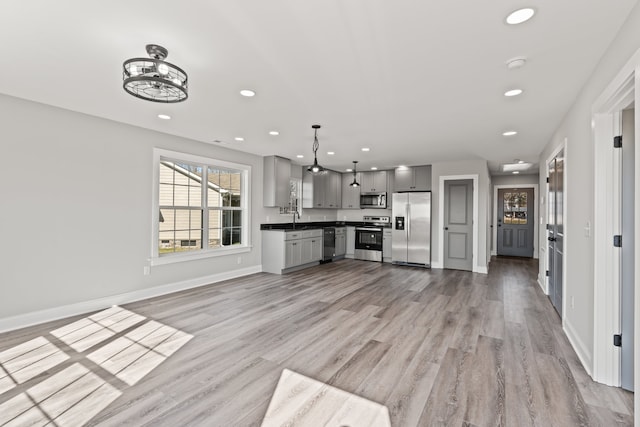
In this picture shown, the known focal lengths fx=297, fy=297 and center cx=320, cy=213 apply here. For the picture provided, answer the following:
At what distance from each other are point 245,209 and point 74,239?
2924 mm

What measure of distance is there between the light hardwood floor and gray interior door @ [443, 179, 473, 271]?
226 centimetres

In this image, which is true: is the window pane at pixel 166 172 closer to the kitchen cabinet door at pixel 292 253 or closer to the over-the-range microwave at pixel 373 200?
the kitchen cabinet door at pixel 292 253

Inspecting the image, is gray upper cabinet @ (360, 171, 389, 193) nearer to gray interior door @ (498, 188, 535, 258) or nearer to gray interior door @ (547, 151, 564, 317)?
gray interior door @ (547, 151, 564, 317)

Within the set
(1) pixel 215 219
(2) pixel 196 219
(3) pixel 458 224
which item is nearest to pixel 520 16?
(2) pixel 196 219

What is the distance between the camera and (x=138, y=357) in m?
2.70

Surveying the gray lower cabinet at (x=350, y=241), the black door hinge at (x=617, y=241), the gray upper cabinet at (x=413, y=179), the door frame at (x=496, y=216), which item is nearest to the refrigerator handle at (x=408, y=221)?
the gray upper cabinet at (x=413, y=179)

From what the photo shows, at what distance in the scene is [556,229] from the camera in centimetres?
400

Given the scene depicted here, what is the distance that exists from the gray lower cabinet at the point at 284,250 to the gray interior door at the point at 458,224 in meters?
3.31

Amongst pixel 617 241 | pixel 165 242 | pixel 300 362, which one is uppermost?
pixel 617 241

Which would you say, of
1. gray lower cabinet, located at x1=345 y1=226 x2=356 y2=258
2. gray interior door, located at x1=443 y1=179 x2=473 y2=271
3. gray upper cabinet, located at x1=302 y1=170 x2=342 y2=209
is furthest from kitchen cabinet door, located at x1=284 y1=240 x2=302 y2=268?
gray interior door, located at x1=443 y1=179 x2=473 y2=271

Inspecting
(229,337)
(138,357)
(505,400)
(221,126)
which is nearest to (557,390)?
(505,400)

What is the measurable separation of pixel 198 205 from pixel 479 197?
583 centimetres

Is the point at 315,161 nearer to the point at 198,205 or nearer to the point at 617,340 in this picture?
the point at 198,205

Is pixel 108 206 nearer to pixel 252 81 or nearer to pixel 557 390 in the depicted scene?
pixel 252 81
